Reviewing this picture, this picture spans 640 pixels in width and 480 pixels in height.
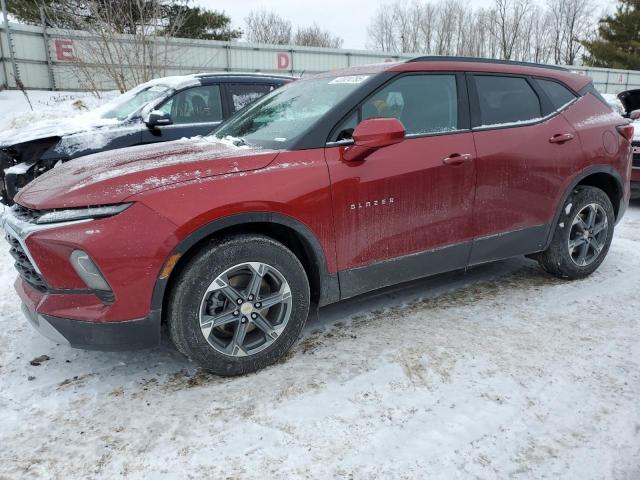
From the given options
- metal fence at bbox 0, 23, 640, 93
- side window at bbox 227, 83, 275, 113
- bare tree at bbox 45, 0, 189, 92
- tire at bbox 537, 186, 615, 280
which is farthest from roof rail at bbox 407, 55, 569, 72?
metal fence at bbox 0, 23, 640, 93

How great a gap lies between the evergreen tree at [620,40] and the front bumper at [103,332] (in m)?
50.6

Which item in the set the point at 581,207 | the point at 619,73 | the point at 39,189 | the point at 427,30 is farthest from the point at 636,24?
the point at 39,189

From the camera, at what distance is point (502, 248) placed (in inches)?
147

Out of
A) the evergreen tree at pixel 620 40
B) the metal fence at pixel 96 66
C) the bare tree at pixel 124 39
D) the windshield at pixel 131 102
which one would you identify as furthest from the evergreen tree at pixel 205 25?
the evergreen tree at pixel 620 40

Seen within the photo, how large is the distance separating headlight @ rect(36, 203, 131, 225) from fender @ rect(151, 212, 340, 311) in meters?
0.33

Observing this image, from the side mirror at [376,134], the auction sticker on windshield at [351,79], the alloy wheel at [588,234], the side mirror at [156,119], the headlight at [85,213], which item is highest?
the auction sticker on windshield at [351,79]

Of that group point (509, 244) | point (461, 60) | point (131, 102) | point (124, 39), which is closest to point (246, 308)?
point (509, 244)

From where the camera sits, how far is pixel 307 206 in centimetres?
282

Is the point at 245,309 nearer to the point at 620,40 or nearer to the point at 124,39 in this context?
the point at 124,39

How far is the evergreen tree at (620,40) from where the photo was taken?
42.9 meters

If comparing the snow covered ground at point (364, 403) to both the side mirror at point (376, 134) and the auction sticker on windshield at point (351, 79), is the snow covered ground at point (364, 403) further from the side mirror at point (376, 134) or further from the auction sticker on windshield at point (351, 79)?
the auction sticker on windshield at point (351, 79)

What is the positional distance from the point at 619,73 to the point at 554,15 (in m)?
23.1

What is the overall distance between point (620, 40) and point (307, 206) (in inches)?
2060

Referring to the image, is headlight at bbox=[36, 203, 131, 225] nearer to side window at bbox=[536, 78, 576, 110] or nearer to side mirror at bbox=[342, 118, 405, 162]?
side mirror at bbox=[342, 118, 405, 162]
